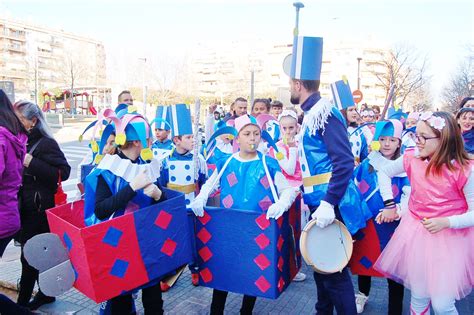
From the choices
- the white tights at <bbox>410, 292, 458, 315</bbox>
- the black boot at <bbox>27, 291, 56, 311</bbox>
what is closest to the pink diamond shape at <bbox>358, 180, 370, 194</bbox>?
the white tights at <bbox>410, 292, 458, 315</bbox>

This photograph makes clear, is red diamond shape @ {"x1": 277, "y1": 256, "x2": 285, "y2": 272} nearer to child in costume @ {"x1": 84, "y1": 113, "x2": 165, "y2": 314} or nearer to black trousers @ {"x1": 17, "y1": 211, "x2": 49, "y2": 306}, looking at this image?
child in costume @ {"x1": 84, "y1": 113, "x2": 165, "y2": 314}

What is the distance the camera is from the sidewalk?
3822 mm

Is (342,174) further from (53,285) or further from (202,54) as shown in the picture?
(202,54)

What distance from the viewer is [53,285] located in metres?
2.59

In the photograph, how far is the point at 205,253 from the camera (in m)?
3.12

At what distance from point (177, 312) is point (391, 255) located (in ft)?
6.53

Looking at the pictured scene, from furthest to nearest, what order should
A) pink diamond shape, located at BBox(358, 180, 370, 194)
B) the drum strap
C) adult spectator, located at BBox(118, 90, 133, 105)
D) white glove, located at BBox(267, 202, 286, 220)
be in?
adult spectator, located at BBox(118, 90, 133, 105), pink diamond shape, located at BBox(358, 180, 370, 194), the drum strap, white glove, located at BBox(267, 202, 286, 220)

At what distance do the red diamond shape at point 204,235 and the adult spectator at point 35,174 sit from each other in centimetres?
148

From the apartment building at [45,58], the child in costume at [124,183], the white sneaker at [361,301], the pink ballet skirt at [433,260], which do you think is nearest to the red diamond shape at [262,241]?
the child in costume at [124,183]

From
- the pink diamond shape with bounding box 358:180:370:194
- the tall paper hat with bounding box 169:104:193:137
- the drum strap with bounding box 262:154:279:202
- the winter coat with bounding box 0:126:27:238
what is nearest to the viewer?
the winter coat with bounding box 0:126:27:238

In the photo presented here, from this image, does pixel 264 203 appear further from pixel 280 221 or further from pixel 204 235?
pixel 204 235

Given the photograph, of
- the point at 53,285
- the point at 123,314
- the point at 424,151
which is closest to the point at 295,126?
Answer: the point at 424,151

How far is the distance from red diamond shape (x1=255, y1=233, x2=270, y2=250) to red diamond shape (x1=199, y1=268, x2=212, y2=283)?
0.50 meters

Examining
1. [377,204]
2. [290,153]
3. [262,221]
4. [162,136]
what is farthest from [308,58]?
[162,136]
